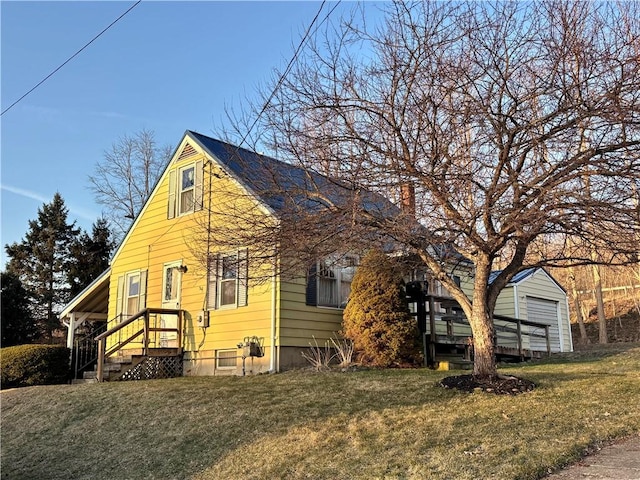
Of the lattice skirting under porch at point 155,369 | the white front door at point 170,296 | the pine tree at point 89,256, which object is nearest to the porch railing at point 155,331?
the white front door at point 170,296

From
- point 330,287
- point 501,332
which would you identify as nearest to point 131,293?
point 330,287

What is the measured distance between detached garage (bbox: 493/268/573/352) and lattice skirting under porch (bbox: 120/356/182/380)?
11634 mm

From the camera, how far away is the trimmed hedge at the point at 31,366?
14.5m

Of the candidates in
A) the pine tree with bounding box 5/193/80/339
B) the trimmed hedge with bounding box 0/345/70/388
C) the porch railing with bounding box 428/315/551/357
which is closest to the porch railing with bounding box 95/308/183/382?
the trimmed hedge with bounding box 0/345/70/388

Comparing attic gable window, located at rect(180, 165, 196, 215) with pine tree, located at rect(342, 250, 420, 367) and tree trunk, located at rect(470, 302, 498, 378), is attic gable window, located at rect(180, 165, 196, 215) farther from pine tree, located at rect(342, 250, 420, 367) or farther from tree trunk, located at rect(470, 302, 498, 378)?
tree trunk, located at rect(470, 302, 498, 378)

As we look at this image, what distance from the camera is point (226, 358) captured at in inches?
527

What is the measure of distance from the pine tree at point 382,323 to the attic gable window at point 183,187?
18.5 feet

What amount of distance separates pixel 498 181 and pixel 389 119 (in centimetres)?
174

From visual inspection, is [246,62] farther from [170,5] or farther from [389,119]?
[389,119]

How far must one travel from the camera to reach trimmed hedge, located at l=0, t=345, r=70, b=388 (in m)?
14.5

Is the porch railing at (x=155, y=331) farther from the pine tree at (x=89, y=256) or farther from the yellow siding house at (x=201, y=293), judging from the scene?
the pine tree at (x=89, y=256)

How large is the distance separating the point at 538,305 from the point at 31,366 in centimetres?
1746

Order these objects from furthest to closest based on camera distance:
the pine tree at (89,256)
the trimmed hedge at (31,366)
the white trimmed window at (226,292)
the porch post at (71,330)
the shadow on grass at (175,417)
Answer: the pine tree at (89,256), the porch post at (71,330), the trimmed hedge at (31,366), the white trimmed window at (226,292), the shadow on grass at (175,417)

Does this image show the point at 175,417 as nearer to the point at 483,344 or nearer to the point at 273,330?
the point at 273,330
